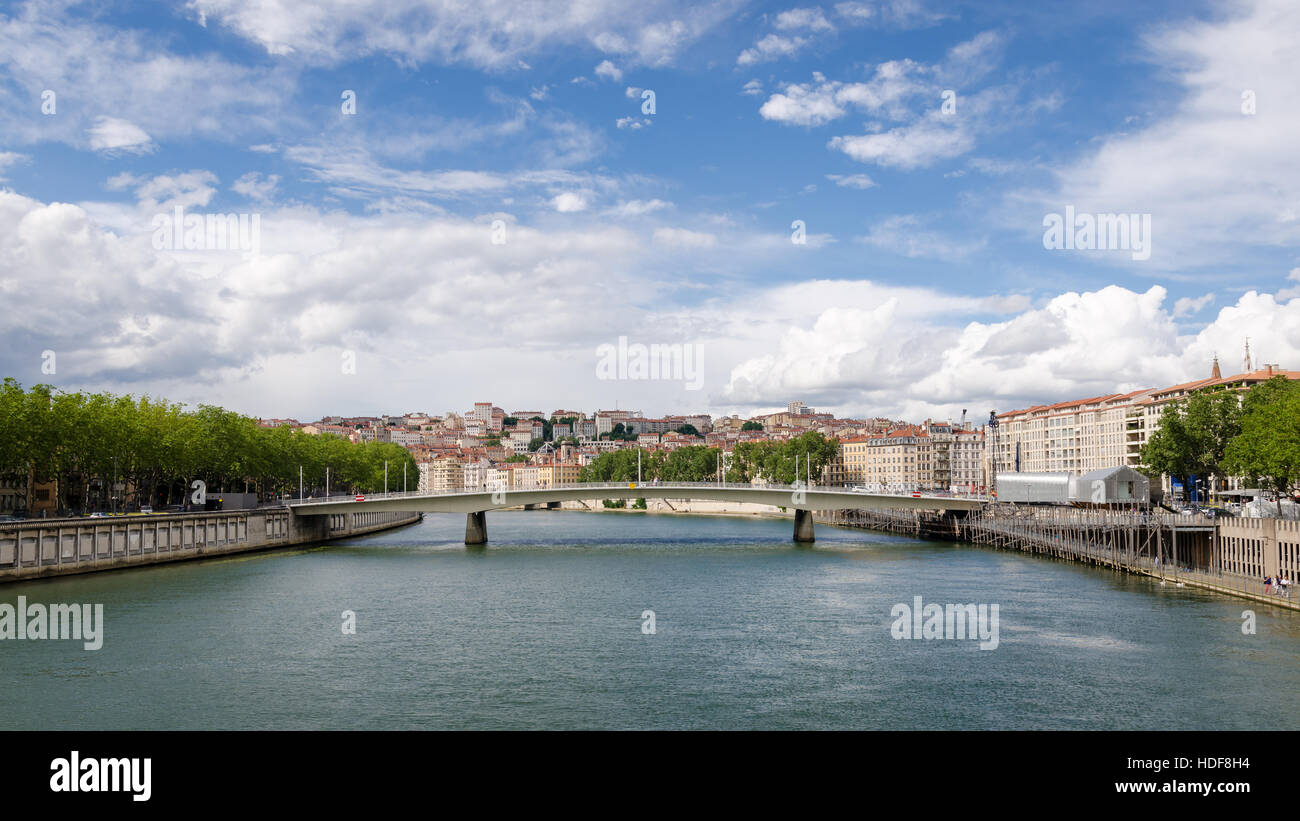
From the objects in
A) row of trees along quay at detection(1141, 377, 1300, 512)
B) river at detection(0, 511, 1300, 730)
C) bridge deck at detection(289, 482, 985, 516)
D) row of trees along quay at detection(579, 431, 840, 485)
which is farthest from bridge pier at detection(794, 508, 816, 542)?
row of trees along quay at detection(579, 431, 840, 485)

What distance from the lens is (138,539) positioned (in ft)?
160

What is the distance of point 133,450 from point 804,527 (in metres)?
42.2

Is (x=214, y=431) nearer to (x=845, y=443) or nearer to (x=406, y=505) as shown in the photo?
(x=406, y=505)

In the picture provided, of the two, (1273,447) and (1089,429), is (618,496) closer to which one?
(1273,447)

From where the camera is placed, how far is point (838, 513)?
105062 mm

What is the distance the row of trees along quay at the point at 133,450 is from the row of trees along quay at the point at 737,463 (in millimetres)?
53724

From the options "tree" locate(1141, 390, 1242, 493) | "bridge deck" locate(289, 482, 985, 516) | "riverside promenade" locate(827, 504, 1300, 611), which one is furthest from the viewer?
"bridge deck" locate(289, 482, 985, 516)

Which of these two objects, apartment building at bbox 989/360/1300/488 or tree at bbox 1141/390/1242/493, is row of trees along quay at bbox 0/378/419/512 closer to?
tree at bbox 1141/390/1242/493

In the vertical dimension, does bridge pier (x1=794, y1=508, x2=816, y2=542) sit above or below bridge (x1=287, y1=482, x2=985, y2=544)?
below

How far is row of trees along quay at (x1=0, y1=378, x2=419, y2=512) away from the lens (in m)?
48.3

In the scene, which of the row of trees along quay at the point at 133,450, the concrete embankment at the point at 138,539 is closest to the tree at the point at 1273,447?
the concrete embankment at the point at 138,539
